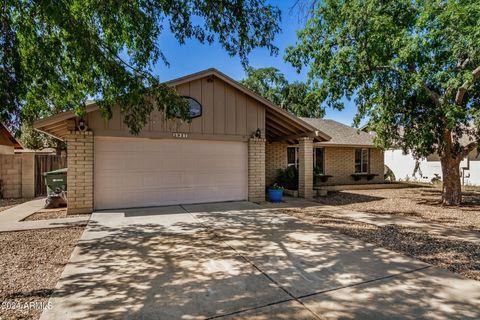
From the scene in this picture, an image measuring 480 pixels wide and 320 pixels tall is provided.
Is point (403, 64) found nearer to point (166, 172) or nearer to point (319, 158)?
point (319, 158)

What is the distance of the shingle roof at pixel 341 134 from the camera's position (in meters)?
16.0

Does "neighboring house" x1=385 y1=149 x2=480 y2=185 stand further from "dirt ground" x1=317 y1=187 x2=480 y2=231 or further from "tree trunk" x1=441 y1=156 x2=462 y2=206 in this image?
"dirt ground" x1=317 y1=187 x2=480 y2=231

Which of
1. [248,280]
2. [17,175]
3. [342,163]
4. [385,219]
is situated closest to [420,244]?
[385,219]

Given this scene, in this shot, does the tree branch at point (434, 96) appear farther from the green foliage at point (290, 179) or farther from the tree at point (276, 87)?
the tree at point (276, 87)

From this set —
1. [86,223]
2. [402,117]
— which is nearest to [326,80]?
[402,117]

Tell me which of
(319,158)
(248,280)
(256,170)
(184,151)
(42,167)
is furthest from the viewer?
(319,158)

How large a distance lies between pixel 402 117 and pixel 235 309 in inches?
417

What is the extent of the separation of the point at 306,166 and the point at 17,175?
12.3 metres

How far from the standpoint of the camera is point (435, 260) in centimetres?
445

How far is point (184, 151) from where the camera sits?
30.8 ft

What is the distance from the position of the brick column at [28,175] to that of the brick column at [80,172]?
208 inches

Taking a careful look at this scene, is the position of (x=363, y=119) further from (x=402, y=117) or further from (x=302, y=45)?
(x=302, y=45)

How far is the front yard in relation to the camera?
4.53 metres

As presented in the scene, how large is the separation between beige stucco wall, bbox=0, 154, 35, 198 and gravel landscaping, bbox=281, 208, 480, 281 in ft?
38.1
